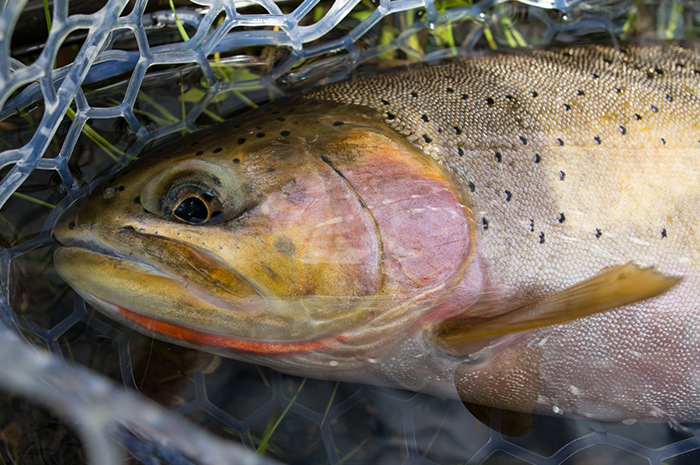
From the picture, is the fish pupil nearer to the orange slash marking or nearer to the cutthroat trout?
the cutthroat trout

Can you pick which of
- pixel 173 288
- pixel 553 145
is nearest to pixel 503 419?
pixel 553 145

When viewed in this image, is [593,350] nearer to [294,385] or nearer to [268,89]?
[294,385]

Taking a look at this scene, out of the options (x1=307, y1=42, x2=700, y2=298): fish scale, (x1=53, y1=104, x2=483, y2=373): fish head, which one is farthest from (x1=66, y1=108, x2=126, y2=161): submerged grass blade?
(x1=307, y1=42, x2=700, y2=298): fish scale

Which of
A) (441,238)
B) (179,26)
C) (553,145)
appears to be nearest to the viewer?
(441,238)

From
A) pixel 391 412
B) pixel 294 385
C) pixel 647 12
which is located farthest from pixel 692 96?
pixel 294 385

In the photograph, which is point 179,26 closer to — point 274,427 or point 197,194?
point 197,194

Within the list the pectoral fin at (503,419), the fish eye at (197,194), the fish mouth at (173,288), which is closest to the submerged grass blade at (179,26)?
the fish eye at (197,194)

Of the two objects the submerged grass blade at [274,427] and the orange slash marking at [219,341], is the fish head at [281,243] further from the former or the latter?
the submerged grass blade at [274,427]
